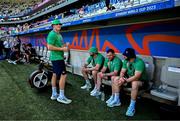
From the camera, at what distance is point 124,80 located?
5492mm

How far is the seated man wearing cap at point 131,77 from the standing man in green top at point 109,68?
41 centimetres

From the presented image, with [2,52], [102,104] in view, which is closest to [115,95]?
[102,104]

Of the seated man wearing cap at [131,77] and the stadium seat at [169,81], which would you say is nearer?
the stadium seat at [169,81]

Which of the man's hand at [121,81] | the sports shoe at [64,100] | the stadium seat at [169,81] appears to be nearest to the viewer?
the stadium seat at [169,81]

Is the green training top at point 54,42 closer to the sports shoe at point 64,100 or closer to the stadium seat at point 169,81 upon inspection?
the sports shoe at point 64,100

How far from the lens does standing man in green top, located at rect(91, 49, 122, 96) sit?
20.1 feet

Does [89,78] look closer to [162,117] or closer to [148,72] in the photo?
[148,72]

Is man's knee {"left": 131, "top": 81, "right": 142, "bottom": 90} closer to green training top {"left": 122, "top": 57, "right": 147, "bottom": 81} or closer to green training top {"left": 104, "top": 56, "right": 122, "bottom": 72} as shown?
green training top {"left": 122, "top": 57, "right": 147, "bottom": 81}

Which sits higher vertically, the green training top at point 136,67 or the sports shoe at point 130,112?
the green training top at point 136,67

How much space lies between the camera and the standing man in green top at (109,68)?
6.12 m

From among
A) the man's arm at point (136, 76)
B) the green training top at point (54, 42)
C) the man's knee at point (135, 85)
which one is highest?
the green training top at point (54, 42)

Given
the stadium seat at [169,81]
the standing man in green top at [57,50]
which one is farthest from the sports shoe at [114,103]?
the standing man in green top at [57,50]

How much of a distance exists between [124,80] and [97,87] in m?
1.14

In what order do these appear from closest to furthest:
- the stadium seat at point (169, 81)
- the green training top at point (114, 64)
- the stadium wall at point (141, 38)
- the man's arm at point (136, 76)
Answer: the stadium seat at point (169, 81)
the man's arm at point (136, 76)
the stadium wall at point (141, 38)
the green training top at point (114, 64)
